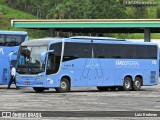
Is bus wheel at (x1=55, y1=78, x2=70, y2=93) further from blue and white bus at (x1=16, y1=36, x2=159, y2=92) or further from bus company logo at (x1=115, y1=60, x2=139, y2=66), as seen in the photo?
bus company logo at (x1=115, y1=60, x2=139, y2=66)

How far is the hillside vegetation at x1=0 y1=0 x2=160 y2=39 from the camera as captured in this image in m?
106

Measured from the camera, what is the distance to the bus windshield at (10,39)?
3203 cm

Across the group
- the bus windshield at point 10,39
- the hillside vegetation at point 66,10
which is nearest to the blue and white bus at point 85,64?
the bus windshield at point 10,39

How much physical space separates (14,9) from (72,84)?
129532mm

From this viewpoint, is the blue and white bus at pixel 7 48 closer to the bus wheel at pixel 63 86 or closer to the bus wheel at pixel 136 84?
the bus wheel at pixel 63 86

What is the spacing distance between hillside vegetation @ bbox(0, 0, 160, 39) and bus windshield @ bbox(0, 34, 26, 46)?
67.4m

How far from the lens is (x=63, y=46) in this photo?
28672 millimetres

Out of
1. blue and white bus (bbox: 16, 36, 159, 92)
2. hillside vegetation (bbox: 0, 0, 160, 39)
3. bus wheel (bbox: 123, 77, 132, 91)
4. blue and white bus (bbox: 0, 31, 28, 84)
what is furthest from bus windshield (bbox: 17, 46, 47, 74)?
hillside vegetation (bbox: 0, 0, 160, 39)

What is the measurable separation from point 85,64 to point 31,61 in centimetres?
337

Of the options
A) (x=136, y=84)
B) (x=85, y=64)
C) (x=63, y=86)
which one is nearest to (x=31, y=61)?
(x=63, y=86)

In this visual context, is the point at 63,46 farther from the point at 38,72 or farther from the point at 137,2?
the point at 137,2

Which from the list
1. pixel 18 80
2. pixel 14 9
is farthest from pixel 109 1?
pixel 18 80

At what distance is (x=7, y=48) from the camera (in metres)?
32.4

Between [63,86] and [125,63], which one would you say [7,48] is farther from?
[125,63]
